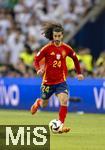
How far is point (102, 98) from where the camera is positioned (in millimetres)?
21547

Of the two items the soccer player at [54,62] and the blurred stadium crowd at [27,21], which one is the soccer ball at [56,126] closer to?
the soccer player at [54,62]

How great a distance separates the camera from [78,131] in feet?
51.8

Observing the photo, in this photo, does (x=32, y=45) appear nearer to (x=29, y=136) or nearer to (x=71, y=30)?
(x=71, y=30)

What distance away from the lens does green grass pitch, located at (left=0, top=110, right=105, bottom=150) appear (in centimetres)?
1280

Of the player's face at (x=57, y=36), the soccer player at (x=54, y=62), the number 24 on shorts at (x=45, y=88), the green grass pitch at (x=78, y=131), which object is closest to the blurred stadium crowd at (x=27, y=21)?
the green grass pitch at (x=78, y=131)

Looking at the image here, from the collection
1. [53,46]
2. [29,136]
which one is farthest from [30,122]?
[29,136]

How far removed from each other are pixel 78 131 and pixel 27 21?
1229 centimetres

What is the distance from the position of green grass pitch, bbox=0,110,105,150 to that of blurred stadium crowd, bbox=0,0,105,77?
14.8ft

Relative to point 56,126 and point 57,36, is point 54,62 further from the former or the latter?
point 56,126

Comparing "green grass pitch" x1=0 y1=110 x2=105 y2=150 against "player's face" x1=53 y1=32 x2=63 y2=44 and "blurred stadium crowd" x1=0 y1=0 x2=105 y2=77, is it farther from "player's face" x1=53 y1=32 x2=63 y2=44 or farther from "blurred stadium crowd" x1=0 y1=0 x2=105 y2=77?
"blurred stadium crowd" x1=0 y1=0 x2=105 y2=77

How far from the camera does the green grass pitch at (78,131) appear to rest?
42.0 ft

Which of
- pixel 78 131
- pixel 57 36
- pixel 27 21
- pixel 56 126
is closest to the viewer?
pixel 56 126

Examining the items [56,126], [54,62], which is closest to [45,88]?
[54,62]

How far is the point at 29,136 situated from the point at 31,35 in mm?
13511
